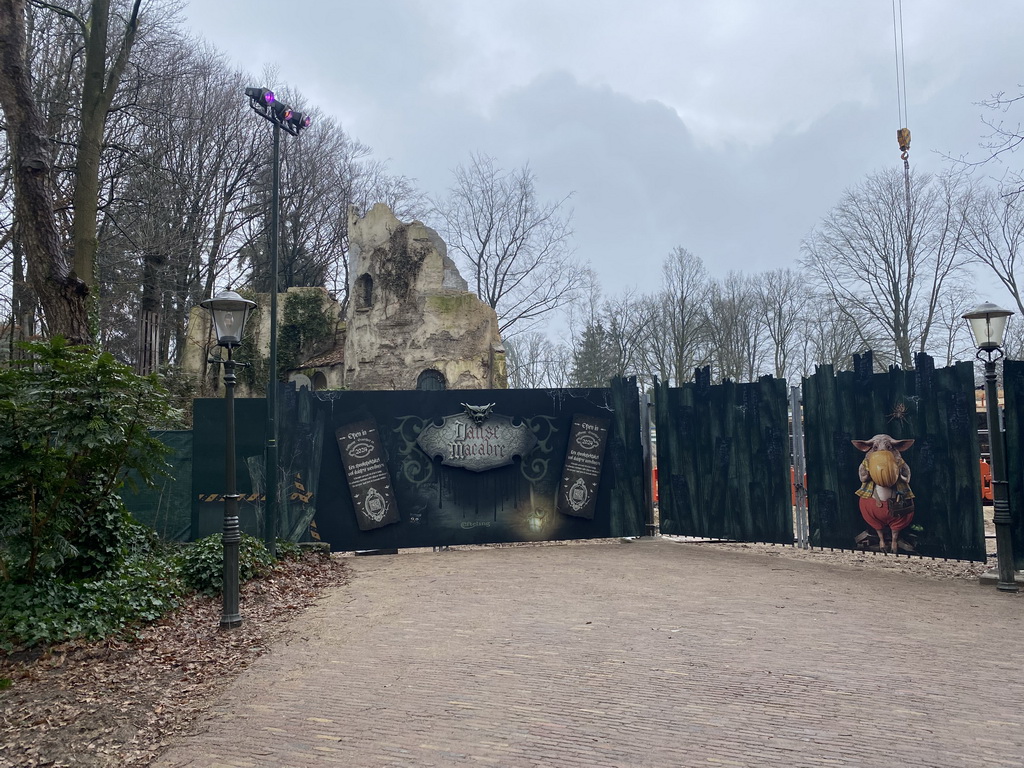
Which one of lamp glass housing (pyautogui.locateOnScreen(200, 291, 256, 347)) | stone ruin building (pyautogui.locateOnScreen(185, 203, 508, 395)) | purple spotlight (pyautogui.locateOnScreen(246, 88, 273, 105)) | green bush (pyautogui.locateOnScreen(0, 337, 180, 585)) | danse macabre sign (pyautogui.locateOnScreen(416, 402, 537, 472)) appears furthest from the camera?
stone ruin building (pyautogui.locateOnScreen(185, 203, 508, 395))

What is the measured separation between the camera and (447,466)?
40.5 ft

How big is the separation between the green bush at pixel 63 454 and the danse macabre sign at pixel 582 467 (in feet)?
21.9

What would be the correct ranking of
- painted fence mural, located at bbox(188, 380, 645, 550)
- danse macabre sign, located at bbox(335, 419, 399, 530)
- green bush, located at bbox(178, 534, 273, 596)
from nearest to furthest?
green bush, located at bbox(178, 534, 273, 596)
painted fence mural, located at bbox(188, 380, 645, 550)
danse macabre sign, located at bbox(335, 419, 399, 530)

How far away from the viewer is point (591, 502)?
12.7 metres

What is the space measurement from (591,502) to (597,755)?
8.46m

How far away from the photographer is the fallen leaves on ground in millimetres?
4812

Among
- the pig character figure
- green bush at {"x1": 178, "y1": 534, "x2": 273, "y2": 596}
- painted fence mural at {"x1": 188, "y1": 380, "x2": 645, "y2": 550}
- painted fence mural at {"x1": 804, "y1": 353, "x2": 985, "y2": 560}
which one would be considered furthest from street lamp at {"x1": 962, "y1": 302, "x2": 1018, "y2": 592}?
green bush at {"x1": 178, "y1": 534, "x2": 273, "y2": 596}

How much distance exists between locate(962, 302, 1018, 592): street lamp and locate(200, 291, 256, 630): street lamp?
8026 mm

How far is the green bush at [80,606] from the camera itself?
653 centimetres

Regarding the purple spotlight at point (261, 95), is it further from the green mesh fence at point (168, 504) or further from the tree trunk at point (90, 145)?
the green mesh fence at point (168, 504)

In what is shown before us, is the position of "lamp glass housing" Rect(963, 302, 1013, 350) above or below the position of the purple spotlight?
below

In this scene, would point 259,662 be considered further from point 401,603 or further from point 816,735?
point 816,735

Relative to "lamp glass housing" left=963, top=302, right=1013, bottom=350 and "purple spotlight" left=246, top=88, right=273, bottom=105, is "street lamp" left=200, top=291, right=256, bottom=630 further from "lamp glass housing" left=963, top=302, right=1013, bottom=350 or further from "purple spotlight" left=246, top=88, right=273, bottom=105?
"lamp glass housing" left=963, top=302, right=1013, bottom=350

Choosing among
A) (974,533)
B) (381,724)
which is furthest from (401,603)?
(974,533)
